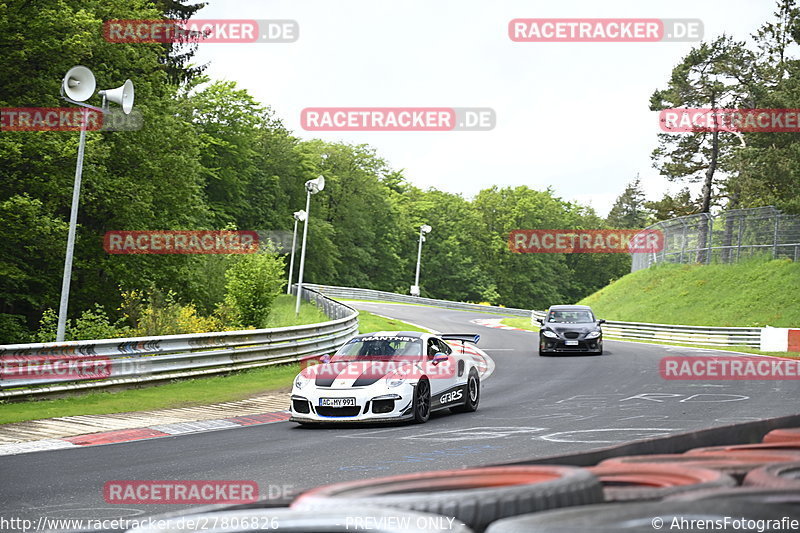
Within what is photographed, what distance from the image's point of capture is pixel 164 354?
17906 mm

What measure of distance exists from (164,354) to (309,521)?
16.1 metres

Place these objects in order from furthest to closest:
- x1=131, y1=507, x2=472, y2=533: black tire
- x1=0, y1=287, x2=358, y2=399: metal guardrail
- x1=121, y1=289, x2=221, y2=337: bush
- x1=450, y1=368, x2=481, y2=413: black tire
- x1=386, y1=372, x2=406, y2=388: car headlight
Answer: x1=121, y1=289, x2=221, y2=337: bush
x1=450, y1=368, x2=481, y2=413: black tire
x1=0, y1=287, x2=358, y2=399: metal guardrail
x1=386, y1=372, x2=406, y2=388: car headlight
x1=131, y1=507, x2=472, y2=533: black tire

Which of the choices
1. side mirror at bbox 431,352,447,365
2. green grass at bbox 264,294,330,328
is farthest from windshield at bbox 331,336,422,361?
green grass at bbox 264,294,330,328

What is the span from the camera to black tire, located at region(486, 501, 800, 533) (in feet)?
7.06

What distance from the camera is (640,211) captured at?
169m

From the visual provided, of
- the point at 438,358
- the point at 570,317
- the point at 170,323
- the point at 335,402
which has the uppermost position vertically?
the point at 570,317

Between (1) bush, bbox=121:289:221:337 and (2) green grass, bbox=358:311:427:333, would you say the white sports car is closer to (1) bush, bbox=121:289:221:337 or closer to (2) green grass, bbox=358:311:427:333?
(1) bush, bbox=121:289:221:337

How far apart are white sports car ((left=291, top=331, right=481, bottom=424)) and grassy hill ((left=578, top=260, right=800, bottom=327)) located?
33.5 m

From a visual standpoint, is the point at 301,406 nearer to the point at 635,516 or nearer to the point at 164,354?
the point at 164,354

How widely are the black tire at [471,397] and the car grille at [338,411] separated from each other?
287 cm

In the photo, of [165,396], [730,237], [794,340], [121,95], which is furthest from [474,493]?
[730,237]

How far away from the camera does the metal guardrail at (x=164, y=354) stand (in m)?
14.3

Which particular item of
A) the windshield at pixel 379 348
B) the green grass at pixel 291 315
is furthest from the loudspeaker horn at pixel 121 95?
the green grass at pixel 291 315

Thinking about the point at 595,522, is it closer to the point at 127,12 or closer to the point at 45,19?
the point at 45,19
